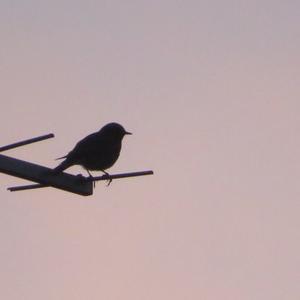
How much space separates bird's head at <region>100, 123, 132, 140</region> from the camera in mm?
8123

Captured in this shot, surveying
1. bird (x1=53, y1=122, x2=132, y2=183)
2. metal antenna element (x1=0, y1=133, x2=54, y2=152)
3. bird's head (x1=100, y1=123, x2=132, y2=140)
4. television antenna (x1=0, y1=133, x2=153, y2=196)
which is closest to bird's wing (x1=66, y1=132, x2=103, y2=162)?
bird (x1=53, y1=122, x2=132, y2=183)

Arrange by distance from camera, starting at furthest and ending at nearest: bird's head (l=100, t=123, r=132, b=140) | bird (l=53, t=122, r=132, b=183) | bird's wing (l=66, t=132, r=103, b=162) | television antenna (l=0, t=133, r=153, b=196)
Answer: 1. bird's head (l=100, t=123, r=132, b=140)
2. bird (l=53, t=122, r=132, b=183)
3. bird's wing (l=66, t=132, r=103, b=162)
4. television antenna (l=0, t=133, r=153, b=196)

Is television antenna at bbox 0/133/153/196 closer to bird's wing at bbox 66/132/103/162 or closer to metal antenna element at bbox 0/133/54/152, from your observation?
metal antenna element at bbox 0/133/54/152

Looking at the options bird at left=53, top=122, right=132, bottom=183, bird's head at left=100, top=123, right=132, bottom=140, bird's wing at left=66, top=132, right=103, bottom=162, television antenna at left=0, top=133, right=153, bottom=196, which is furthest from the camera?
bird's head at left=100, top=123, right=132, bottom=140

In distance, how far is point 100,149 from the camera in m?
7.97

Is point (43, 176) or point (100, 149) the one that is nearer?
point (43, 176)

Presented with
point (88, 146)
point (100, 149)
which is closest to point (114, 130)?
point (100, 149)

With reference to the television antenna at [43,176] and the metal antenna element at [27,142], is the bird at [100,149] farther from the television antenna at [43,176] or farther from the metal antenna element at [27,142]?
the metal antenna element at [27,142]

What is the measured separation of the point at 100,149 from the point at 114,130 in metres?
0.75

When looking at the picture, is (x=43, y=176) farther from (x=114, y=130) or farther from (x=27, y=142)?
(x=114, y=130)

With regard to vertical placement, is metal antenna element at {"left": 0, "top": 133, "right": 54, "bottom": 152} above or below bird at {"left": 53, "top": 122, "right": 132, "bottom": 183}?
above

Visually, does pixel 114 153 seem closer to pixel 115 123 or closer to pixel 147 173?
pixel 115 123

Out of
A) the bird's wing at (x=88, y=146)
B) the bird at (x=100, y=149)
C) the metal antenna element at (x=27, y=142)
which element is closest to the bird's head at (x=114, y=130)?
the bird at (x=100, y=149)

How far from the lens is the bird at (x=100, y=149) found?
24.6 feet
